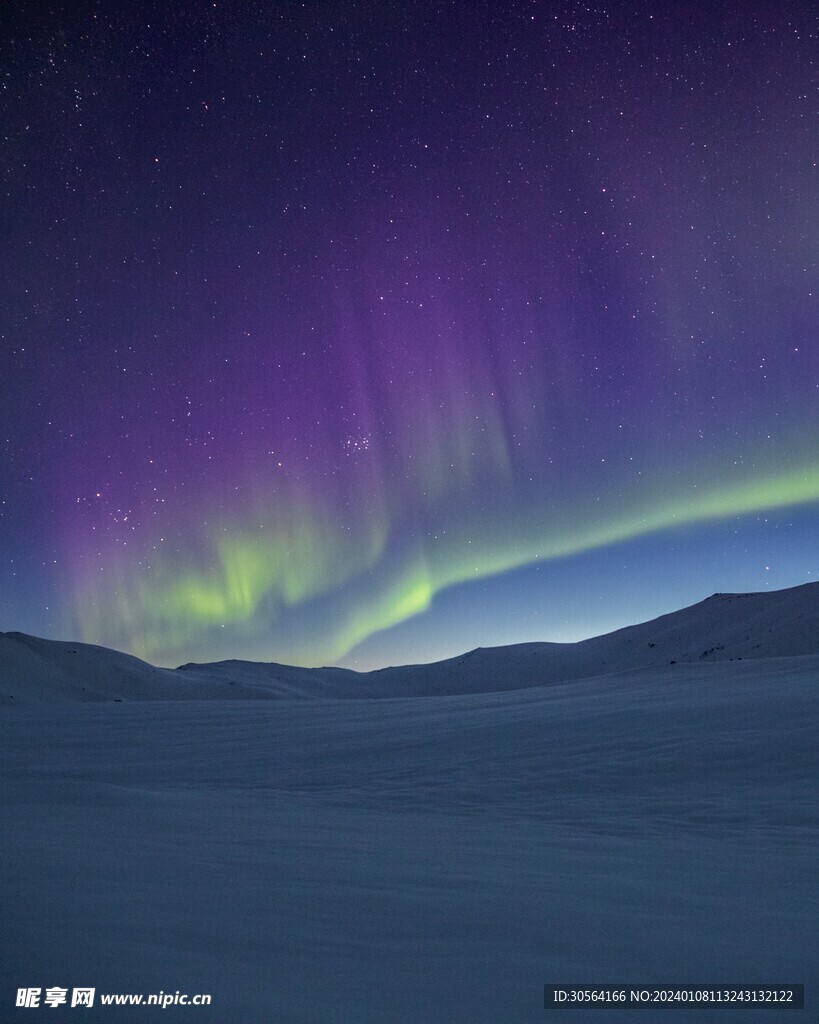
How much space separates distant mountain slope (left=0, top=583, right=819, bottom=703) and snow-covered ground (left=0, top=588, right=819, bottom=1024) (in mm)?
23523

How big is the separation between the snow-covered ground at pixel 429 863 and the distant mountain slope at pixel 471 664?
23.5m

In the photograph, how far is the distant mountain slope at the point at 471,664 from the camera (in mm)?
38188

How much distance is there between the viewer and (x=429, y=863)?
14.6 ft

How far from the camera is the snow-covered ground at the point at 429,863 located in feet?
8.22

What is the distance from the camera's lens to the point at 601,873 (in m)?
4.41

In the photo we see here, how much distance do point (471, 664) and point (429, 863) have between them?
62691 mm

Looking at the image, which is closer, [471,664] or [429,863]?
[429,863]

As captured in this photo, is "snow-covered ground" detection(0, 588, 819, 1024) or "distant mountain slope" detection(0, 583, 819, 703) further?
"distant mountain slope" detection(0, 583, 819, 703)

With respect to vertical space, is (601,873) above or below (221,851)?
below

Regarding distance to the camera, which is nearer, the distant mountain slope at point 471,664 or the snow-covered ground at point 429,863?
the snow-covered ground at point 429,863

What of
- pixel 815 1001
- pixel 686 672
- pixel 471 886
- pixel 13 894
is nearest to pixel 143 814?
pixel 13 894

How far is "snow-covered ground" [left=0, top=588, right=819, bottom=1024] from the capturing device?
98.7 inches

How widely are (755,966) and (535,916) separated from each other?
3.27ft

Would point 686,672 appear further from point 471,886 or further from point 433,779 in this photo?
point 471,886
